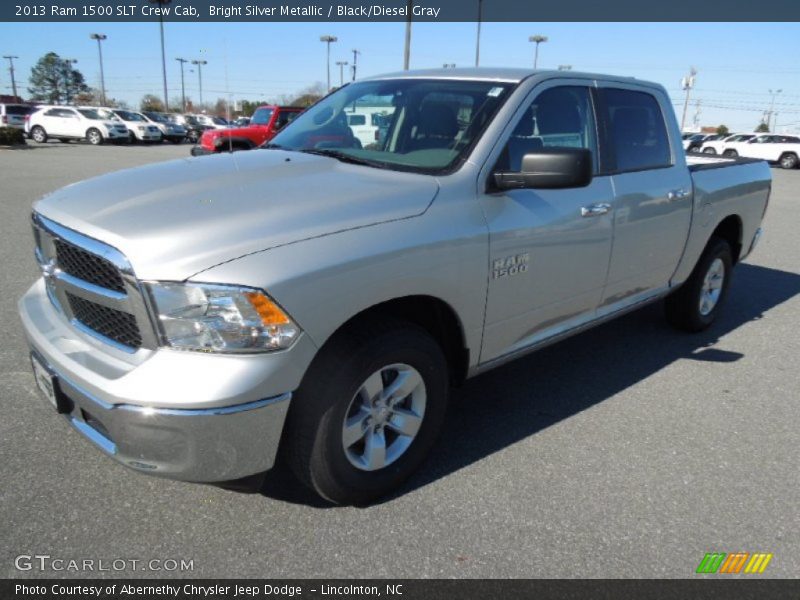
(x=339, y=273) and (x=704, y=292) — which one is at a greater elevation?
(x=339, y=273)

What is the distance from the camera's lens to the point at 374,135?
3.49 m

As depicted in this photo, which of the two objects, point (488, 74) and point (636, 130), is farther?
point (636, 130)

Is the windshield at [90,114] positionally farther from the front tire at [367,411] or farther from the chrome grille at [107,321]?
the front tire at [367,411]

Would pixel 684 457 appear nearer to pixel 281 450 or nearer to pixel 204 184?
pixel 281 450

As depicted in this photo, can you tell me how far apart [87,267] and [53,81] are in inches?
5340

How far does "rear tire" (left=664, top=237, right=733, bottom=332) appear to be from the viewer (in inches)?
196

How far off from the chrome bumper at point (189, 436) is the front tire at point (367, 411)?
160 millimetres

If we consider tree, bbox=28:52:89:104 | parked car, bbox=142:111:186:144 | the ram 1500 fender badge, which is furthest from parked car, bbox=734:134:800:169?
tree, bbox=28:52:89:104

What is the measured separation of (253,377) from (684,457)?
2343 millimetres

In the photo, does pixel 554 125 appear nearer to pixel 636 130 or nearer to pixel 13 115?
pixel 636 130

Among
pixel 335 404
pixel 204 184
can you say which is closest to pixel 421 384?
pixel 335 404

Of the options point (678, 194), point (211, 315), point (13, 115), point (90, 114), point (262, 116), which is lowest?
point (13, 115)

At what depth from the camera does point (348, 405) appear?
2516 mm

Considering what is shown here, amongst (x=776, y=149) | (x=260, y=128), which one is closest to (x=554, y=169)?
(x=260, y=128)
